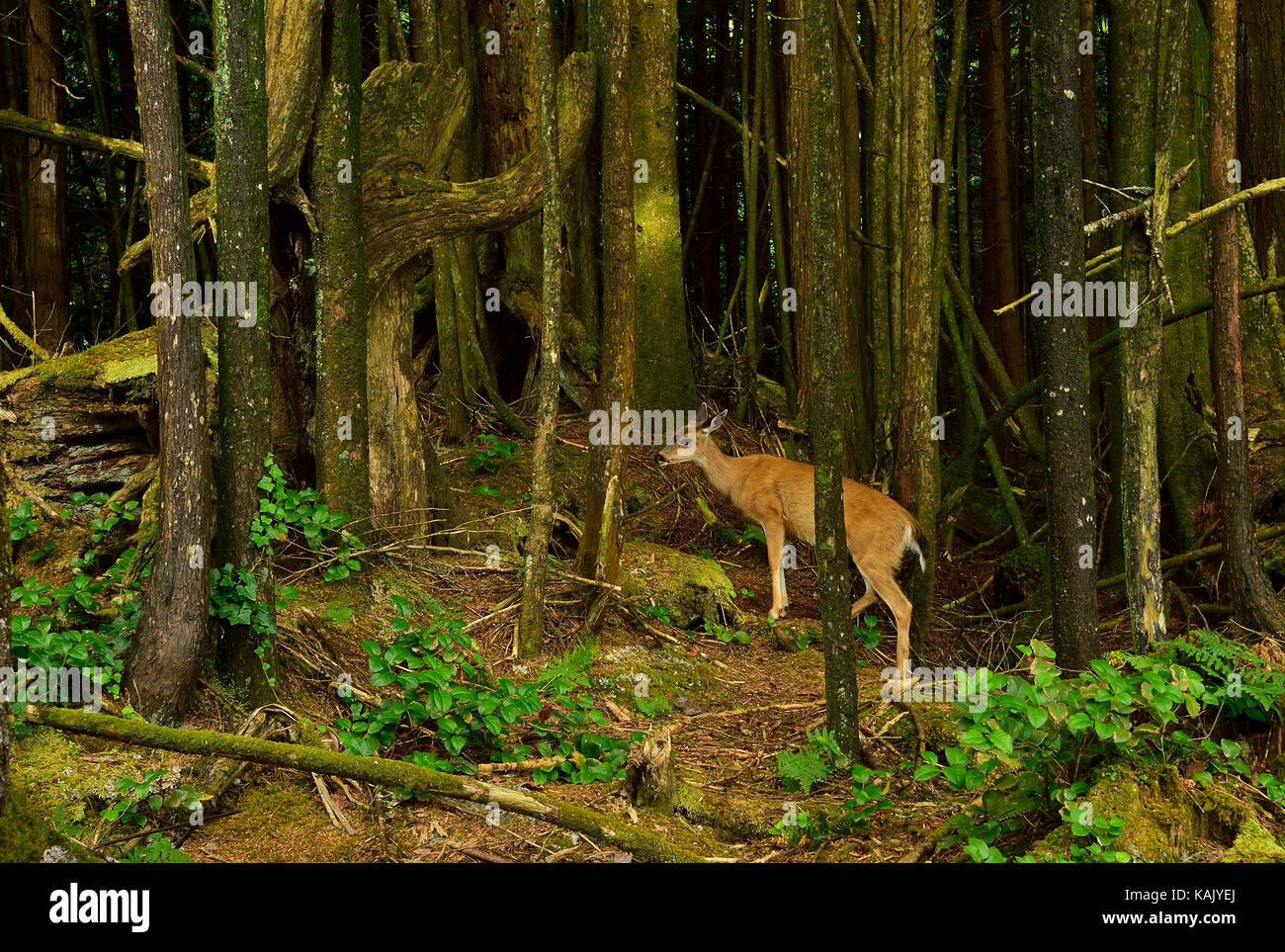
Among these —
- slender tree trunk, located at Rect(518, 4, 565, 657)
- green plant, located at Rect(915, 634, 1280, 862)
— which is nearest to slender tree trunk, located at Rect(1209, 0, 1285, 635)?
green plant, located at Rect(915, 634, 1280, 862)

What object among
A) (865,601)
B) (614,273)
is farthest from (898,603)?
(614,273)

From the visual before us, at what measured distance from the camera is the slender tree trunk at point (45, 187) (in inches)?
524

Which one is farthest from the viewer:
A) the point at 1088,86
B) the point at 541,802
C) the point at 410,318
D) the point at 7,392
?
the point at 1088,86

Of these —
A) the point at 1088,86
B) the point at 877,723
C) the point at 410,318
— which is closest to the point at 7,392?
the point at 410,318

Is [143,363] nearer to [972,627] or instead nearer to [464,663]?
[464,663]

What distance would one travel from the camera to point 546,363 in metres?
7.39

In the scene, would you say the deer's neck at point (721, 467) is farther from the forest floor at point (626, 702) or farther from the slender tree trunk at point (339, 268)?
the slender tree trunk at point (339, 268)

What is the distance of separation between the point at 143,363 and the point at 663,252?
5.13m

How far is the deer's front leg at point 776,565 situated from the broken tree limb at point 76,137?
516 centimetres

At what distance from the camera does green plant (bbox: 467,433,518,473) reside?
10352mm

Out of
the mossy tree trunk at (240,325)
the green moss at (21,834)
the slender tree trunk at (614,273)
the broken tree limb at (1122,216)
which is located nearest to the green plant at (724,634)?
the slender tree trunk at (614,273)

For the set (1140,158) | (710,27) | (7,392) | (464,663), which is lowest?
(464,663)

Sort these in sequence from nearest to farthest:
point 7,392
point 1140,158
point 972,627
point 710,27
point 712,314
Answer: point 1140,158 → point 7,392 → point 972,627 → point 712,314 → point 710,27

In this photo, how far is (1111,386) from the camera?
9.06m
